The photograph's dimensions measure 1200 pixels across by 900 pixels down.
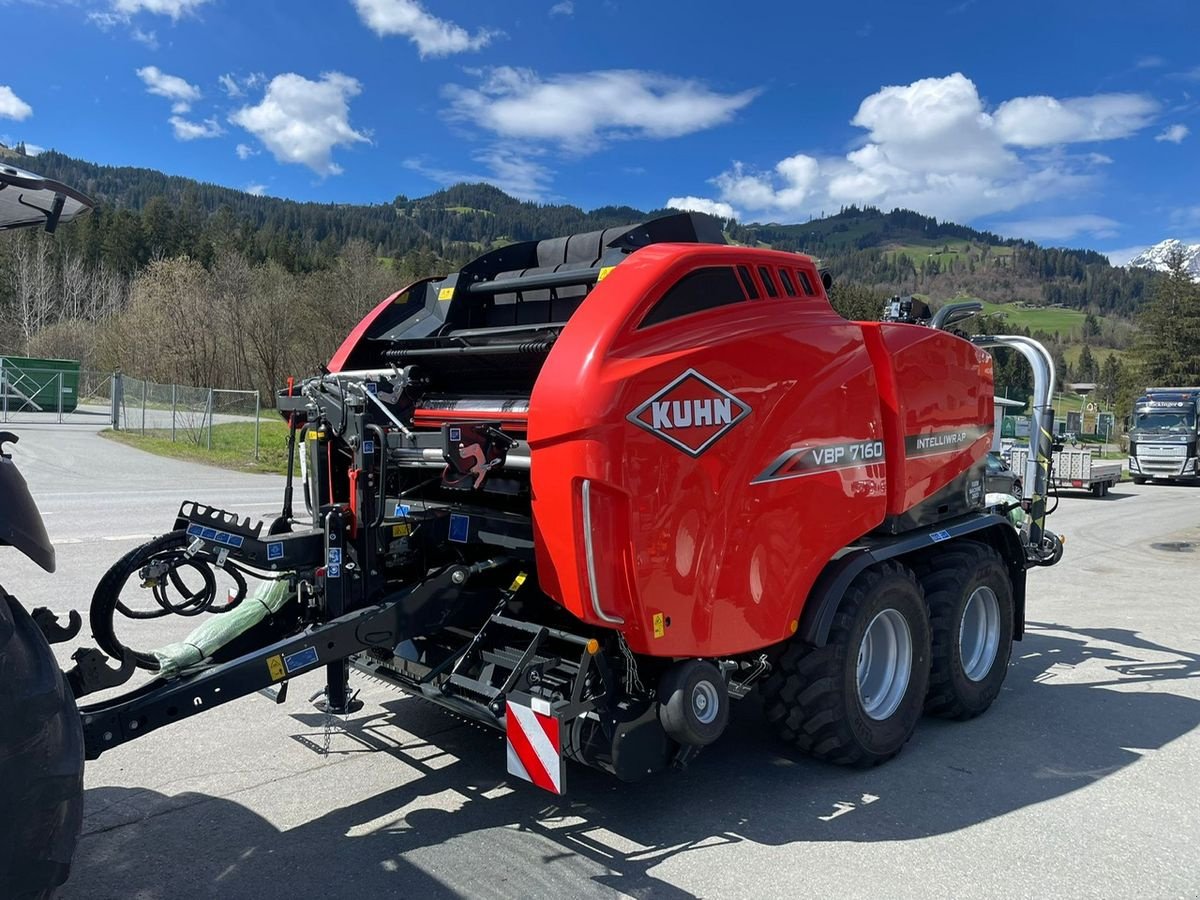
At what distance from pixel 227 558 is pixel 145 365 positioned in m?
43.9

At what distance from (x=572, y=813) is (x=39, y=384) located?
36.7 meters

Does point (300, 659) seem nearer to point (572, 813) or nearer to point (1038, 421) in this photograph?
point (572, 813)

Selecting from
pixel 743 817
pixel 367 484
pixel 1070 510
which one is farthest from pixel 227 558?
pixel 1070 510

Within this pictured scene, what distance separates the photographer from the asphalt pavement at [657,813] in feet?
10.7

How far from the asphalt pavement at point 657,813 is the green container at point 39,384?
32.8 m

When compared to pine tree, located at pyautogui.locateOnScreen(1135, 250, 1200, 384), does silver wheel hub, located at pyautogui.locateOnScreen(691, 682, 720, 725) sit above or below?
below

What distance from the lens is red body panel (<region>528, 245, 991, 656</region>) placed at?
3326 millimetres

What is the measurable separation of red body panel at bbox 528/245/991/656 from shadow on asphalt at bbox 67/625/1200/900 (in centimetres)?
83

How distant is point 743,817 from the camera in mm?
3838

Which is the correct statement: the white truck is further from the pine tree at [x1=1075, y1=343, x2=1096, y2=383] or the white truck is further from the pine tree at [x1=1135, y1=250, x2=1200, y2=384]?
the pine tree at [x1=1075, y1=343, x2=1096, y2=383]

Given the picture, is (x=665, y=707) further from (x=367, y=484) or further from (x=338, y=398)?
(x=338, y=398)

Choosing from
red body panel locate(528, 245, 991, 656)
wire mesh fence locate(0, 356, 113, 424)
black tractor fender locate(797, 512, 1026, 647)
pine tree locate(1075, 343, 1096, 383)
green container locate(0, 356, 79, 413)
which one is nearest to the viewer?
red body panel locate(528, 245, 991, 656)

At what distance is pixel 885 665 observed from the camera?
4.66 meters

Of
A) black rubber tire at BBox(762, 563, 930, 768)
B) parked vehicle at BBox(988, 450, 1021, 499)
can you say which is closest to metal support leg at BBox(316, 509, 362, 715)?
black rubber tire at BBox(762, 563, 930, 768)
